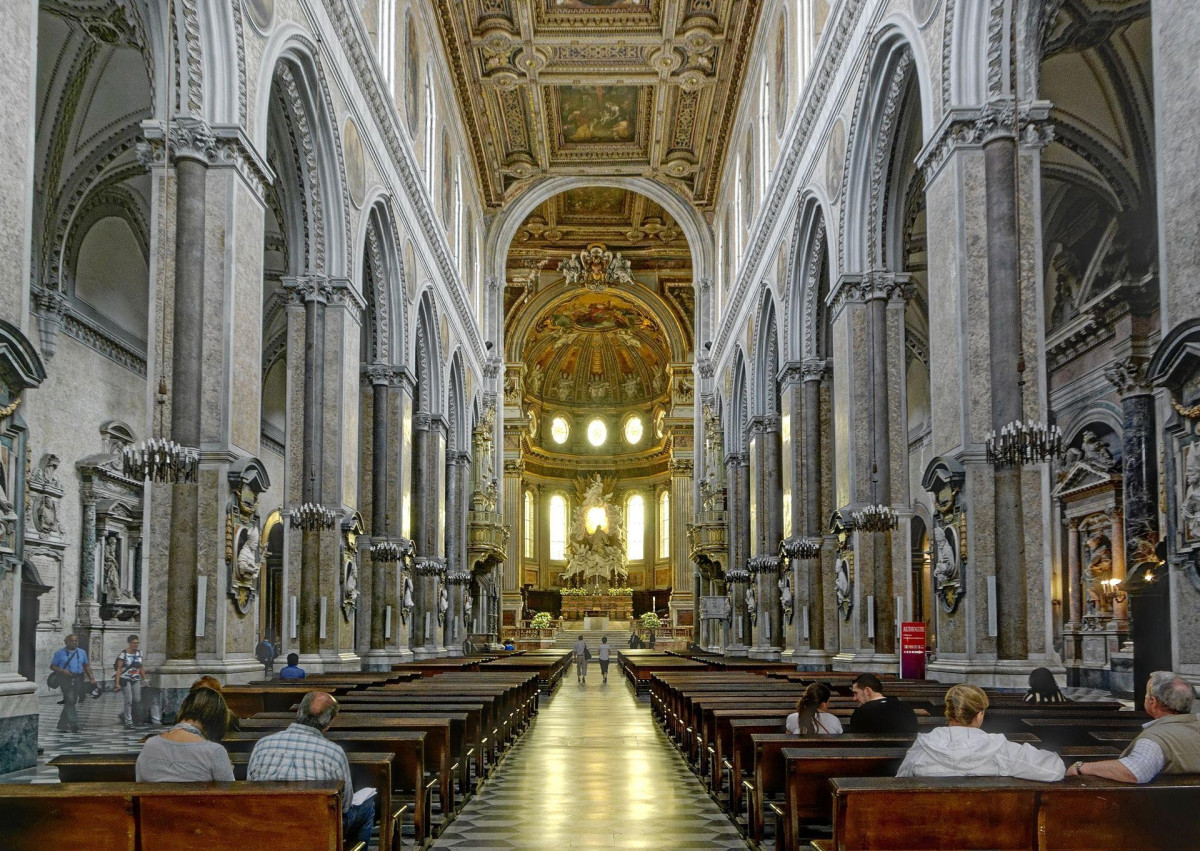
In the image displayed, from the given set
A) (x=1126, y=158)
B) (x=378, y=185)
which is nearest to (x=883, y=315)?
(x=1126, y=158)

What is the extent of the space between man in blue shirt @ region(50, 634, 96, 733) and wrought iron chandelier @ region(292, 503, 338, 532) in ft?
12.7

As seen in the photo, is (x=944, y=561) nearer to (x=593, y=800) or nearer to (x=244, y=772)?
(x=593, y=800)

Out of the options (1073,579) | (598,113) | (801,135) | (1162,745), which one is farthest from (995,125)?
(598,113)

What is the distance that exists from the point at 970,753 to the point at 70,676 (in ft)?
41.4

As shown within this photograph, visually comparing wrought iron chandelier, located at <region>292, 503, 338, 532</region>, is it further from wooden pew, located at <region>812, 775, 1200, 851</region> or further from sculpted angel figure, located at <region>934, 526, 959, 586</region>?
wooden pew, located at <region>812, 775, 1200, 851</region>

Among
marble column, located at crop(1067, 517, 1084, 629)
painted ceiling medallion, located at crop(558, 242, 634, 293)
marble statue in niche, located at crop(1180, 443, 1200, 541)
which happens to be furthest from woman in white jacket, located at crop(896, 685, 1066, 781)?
painted ceiling medallion, located at crop(558, 242, 634, 293)

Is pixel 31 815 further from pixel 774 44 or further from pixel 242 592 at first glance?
pixel 774 44

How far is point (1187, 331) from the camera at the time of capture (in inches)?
316

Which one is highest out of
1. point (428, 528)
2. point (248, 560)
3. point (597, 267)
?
point (597, 267)

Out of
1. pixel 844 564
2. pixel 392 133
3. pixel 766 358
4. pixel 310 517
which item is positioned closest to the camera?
pixel 310 517

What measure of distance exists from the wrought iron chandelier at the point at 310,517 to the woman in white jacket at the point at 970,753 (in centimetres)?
1383

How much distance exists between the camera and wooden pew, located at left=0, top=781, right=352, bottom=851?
5258 millimetres

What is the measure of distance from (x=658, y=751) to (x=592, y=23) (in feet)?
73.0

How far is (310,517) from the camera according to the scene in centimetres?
1845
